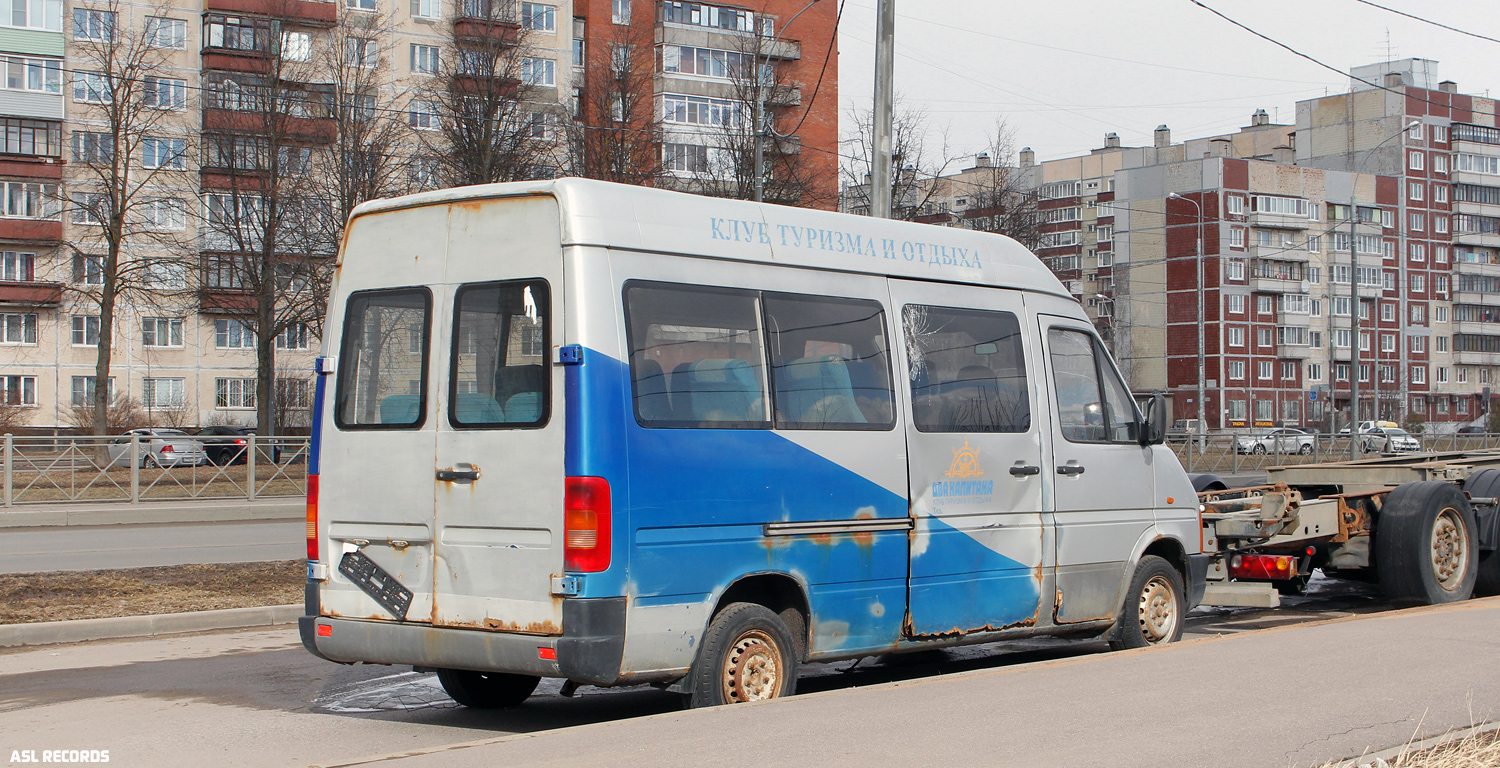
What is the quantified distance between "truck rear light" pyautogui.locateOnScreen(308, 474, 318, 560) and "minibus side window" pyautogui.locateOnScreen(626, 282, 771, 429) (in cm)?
201

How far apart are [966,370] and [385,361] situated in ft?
11.3

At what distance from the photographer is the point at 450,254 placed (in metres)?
7.26

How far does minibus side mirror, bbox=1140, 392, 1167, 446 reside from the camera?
31.0 ft

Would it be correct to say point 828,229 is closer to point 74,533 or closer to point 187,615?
point 187,615

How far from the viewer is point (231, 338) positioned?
209ft

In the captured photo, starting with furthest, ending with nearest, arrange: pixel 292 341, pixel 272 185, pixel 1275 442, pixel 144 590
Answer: pixel 292 341 → pixel 1275 442 → pixel 272 185 → pixel 144 590

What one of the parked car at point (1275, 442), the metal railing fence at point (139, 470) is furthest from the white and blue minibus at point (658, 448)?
the parked car at point (1275, 442)

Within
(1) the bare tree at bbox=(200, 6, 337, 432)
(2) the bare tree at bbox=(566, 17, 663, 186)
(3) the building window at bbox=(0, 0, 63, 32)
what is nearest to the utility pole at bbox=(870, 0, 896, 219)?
(2) the bare tree at bbox=(566, 17, 663, 186)

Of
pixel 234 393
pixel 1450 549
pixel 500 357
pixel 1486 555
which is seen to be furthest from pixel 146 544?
pixel 234 393

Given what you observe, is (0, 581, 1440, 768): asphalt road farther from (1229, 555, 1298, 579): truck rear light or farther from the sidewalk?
(1229, 555, 1298, 579): truck rear light

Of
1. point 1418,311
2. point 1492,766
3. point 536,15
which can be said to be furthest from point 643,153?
point 1418,311

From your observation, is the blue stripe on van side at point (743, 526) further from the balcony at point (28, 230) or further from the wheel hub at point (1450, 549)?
the balcony at point (28, 230)

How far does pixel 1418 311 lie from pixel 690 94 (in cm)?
6586

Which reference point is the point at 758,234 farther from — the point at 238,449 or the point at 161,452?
the point at 161,452
